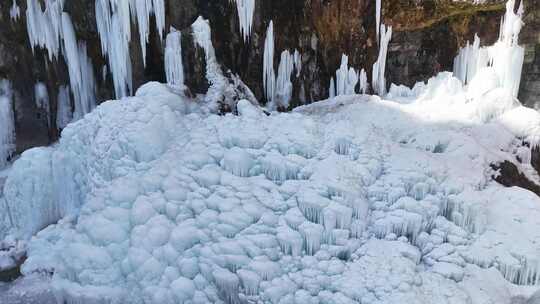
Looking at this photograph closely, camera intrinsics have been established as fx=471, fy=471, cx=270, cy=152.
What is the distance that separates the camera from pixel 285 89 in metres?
7.25

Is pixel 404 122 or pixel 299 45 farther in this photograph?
pixel 299 45

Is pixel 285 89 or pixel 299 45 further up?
pixel 299 45

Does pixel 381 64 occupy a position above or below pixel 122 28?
below

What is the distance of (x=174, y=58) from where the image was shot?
6.66 meters

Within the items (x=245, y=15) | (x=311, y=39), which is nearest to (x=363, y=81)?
Result: (x=311, y=39)

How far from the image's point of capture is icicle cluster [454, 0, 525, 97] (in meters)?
7.28

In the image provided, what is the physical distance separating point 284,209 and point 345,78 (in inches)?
139

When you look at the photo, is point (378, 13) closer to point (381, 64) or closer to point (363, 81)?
point (381, 64)

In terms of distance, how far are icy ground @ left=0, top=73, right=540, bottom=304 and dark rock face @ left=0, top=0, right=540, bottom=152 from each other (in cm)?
172

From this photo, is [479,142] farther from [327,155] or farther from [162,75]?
[162,75]

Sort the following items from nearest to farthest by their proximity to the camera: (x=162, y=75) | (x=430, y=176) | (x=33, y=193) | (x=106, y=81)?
(x=430, y=176) → (x=33, y=193) → (x=162, y=75) → (x=106, y=81)

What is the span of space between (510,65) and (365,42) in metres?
2.29

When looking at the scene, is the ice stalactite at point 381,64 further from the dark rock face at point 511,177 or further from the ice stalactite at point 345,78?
the dark rock face at point 511,177

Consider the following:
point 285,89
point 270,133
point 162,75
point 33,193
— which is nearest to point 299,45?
point 285,89
